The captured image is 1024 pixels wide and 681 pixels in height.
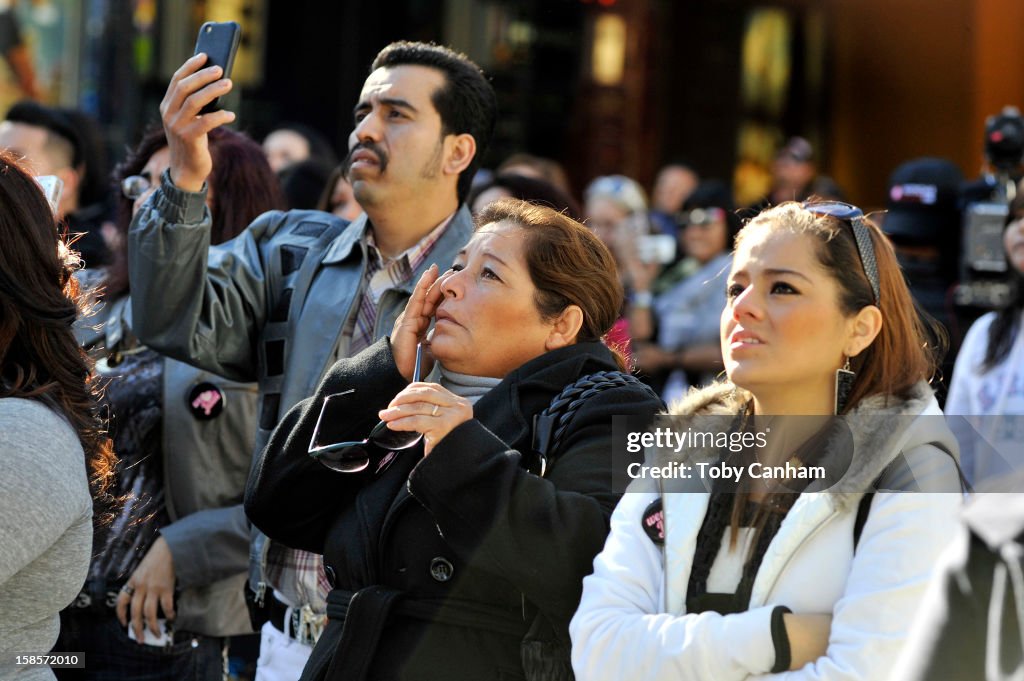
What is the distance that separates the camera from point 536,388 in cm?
284

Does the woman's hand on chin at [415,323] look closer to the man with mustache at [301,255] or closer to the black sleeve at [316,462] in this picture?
the black sleeve at [316,462]

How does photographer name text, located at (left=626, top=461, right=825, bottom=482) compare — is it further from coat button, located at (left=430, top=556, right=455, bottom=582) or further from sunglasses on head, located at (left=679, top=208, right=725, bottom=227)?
sunglasses on head, located at (left=679, top=208, right=725, bottom=227)

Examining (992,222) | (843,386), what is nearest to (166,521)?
(843,386)

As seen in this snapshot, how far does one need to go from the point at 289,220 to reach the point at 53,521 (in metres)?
1.61

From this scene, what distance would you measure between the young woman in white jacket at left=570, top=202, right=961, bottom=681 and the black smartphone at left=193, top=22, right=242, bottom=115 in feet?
4.44

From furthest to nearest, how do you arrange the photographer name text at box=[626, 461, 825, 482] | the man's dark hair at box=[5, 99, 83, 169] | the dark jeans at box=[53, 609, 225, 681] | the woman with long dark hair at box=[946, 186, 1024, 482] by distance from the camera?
the man's dark hair at box=[5, 99, 83, 169] < the woman with long dark hair at box=[946, 186, 1024, 482] < the dark jeans at box=[53, 609, 225, 681] < the photographer name text at box=[626, 461, 825, 482]

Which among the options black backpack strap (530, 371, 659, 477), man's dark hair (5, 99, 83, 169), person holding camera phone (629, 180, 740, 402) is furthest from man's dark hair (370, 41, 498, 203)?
person holding camera phone (629, 180, 740, 402)

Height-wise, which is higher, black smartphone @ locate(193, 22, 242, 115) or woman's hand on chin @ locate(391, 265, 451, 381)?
black smartphone @ locate(193, 22, 242, 115)

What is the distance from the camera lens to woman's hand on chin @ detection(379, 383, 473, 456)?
2564 mm

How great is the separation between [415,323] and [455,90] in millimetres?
1128

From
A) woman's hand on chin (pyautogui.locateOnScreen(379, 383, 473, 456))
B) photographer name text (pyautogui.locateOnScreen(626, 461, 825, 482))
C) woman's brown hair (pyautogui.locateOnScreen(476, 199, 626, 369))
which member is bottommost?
photographer name text (pyautogui.locateOnScreen(626, 461, 825, 482))

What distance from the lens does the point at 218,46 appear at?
3334 millimetres

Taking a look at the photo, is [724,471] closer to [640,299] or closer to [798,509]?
[798,509]

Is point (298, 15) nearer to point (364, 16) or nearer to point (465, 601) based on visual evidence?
point (364, 16)
